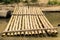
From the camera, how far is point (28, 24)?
1091 centimetres

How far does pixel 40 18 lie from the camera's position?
12.1m

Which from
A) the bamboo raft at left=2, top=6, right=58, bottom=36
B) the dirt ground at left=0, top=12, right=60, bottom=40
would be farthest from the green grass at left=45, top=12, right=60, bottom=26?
the bamboo raft at left=2, top=6, right=58, bottom=36

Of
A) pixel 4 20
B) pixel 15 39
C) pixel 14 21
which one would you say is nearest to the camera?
pixel 15 39

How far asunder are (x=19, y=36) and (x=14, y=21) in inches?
86.6

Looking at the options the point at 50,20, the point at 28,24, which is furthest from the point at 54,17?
the point at 28,24

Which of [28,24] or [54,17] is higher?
[54,17]

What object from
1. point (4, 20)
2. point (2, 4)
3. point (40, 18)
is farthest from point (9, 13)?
point (40, 18)

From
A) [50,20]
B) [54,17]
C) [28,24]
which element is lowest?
[28,24]

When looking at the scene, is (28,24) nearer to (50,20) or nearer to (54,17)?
(50,20)

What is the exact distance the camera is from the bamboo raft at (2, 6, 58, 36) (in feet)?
31.8

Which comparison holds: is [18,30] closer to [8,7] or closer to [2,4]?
[8,7]

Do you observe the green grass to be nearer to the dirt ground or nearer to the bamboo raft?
the dirt ground

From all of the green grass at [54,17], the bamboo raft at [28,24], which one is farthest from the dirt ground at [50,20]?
the bamboo raft at [28,24]

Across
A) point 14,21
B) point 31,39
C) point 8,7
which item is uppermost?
point 8,7
